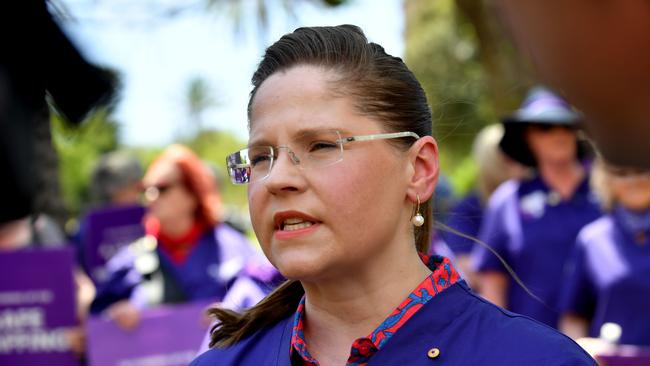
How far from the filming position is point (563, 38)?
0.74 metres

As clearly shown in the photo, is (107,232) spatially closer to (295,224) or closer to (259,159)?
(259,159)

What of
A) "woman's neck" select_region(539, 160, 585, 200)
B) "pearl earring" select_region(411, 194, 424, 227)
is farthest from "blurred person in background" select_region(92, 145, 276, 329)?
"pearl earring" select_region(411, 194, 424, 227)

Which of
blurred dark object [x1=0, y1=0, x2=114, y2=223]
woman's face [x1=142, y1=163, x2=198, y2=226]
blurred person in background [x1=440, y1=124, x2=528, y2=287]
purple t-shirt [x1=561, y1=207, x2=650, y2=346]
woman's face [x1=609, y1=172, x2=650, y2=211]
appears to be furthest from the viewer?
blurred person in background [x1=440, y1=124, x2=528, y2=287]

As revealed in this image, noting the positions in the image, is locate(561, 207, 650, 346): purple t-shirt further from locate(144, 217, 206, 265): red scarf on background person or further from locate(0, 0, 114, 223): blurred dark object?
locate(0, 0, 114, 223): blurred dark object

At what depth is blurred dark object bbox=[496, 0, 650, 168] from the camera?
732 millimetres

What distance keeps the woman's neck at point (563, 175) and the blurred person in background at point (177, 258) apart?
70.1 inches

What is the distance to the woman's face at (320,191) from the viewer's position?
1986 millimetres

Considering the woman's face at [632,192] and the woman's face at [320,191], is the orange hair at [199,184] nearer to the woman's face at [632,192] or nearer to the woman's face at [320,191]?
the woman's face at [632,192]

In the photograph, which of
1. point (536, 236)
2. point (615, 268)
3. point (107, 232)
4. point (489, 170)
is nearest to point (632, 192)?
point (615, 268)

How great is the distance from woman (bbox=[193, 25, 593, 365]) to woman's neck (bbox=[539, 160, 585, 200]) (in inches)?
145

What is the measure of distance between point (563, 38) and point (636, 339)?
396cm

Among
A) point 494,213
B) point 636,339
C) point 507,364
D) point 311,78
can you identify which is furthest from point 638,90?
point 494,213

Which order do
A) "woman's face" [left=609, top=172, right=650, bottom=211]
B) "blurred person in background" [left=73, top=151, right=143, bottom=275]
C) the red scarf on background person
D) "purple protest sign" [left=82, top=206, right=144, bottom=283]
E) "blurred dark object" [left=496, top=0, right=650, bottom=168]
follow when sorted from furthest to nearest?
1. "blurred person in background" [left=73, top=151, right=143, bottom=275]
2. "purple protest sign" [left=82, top=206, right=144, bottom=283]
3. the red scarf on background person
4. "woman's face" [left=609, top=172, right=650, bottom=211]
5. "blurred dark object" [left=496, top=0, right=650, bottom=168]

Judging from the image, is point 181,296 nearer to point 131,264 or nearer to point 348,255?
point 131,264
